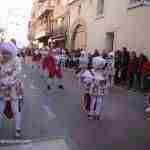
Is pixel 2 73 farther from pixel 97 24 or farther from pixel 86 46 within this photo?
pixel 86 46

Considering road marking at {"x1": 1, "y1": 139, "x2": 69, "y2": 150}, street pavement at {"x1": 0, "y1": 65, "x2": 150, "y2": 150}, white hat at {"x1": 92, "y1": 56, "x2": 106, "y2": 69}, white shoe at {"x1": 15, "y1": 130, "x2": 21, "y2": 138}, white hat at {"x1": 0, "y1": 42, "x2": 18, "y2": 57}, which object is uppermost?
white hat at {"x1": 0, "y1": 42, "x2": 18, "y2": 57}

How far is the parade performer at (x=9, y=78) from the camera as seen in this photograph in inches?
324

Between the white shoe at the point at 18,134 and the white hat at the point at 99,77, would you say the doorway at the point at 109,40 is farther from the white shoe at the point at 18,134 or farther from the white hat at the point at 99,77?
the white shoe at the point at 18,134

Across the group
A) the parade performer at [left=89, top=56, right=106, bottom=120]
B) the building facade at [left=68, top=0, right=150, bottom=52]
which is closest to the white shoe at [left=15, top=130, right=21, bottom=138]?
the parade performer at [left=89, top=56, right=106, bottom=120]

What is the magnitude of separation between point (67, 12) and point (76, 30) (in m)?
5.69

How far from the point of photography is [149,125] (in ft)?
34.7

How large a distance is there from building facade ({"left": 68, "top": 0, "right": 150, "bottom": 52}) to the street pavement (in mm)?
6415

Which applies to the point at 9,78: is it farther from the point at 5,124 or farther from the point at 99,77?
the point at 99,77

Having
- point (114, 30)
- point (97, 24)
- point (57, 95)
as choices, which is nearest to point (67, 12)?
point (97, 24)

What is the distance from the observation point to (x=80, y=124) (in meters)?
9.93

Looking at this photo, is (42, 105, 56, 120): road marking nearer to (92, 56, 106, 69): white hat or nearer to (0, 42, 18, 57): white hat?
(92, 56, 106, 69): white hat

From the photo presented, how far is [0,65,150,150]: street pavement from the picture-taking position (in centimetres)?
823

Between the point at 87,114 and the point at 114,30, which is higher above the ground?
the point at 114,30

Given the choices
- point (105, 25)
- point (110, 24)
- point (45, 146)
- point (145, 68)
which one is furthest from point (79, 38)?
point (45, 146)
